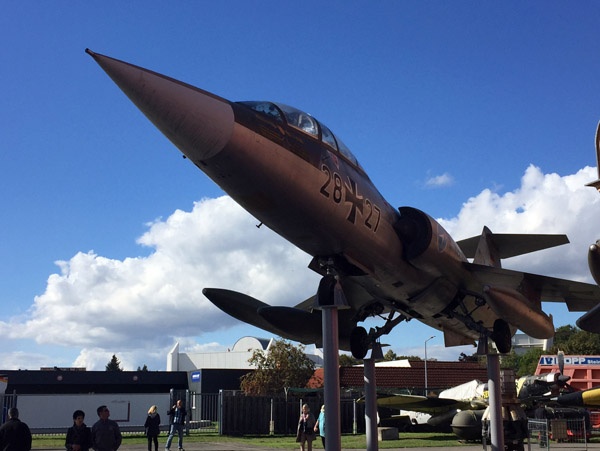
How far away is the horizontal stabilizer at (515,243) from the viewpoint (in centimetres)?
1343

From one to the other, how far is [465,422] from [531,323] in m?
13.9

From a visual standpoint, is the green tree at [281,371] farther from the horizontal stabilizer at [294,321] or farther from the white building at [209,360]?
the horizontal stabilizer at [294,321]

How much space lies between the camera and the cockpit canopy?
7500 mm

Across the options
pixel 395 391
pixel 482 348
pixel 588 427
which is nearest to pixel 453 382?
pixel 395 391

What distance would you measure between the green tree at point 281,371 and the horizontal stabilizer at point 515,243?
33.9 m

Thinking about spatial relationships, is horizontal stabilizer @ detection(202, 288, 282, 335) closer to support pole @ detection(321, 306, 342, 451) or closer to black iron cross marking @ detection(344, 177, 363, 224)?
support pole @ detection(321, 306, 342, 451)

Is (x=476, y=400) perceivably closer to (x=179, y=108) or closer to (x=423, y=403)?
(x=423, y=403)

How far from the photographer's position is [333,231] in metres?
8.10

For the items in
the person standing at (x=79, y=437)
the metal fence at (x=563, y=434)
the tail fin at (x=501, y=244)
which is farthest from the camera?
the metal fence at (x=563, y=434)

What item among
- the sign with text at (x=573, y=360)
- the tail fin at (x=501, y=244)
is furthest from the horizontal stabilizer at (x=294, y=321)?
the sign with text at (x=573, y=360)

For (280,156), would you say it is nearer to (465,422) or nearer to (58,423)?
(465,422)

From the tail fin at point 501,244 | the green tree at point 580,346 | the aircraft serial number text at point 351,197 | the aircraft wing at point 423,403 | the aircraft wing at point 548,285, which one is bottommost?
the aircraft wing at point 423,403

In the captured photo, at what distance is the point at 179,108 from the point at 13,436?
18.7ft

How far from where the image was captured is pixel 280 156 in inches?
281
